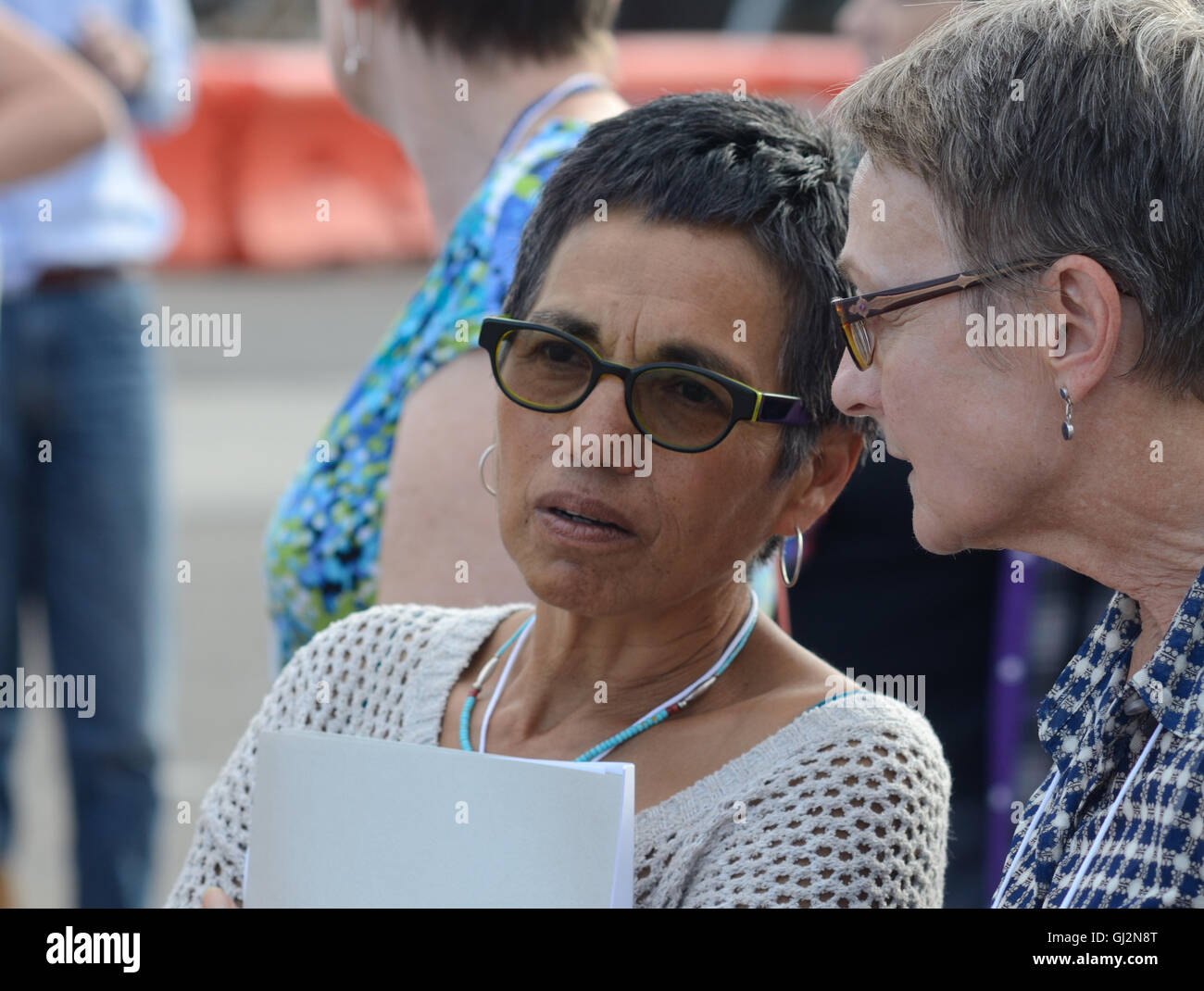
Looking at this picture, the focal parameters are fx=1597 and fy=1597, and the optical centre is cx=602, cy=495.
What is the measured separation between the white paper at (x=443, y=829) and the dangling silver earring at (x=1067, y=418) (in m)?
0.50

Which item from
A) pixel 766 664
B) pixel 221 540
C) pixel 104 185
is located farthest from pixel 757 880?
pixel 221 540

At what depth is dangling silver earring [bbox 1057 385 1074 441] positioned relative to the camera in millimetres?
1423

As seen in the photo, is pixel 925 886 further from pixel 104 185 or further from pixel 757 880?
pixel 104 185

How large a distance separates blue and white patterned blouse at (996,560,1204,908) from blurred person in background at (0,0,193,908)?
235 cm

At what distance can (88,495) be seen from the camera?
343 centimetres

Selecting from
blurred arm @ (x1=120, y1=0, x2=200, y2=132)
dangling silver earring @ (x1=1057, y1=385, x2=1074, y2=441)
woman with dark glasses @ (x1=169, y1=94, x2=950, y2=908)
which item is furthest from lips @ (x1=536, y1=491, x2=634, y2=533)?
blurred arm @ (x1=120, y1=0, x2=200, y2=132)

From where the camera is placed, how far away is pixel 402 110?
Answer: 8.20 feet

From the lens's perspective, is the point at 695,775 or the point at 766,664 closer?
the point at 695,775

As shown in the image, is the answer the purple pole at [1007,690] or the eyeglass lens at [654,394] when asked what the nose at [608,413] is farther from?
the purple pole at [1007,690]

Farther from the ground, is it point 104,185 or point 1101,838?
point 104,185

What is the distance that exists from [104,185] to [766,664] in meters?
2.35

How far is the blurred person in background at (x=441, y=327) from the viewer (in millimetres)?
2117

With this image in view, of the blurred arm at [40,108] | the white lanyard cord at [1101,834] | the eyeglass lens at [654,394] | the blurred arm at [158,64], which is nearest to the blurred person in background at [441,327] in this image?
the eyeglass lens at [654,394]

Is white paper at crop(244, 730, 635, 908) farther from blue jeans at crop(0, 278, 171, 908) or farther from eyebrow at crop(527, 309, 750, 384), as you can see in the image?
blue jeans at crop(0, 278, 171, 908)
